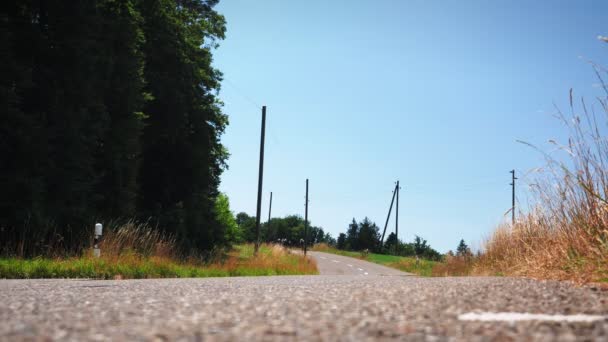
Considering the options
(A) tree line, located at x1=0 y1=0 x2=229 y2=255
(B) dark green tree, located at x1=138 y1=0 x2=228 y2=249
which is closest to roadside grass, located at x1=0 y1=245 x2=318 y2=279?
(A) tree line, located at x1=0 y1=0 x2=229 y2=255

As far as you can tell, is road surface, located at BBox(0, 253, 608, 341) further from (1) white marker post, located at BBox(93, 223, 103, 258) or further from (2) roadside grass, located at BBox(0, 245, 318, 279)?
(1) white marker post, located at BBox(93, 223, 103, 258)

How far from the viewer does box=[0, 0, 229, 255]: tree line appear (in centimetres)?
1427

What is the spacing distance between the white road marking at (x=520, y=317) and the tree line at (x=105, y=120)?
1200 centimetres

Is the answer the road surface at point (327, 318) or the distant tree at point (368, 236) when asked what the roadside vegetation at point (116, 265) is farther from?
the distant tree at point (368, 236)

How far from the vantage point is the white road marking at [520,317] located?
7.24 feet

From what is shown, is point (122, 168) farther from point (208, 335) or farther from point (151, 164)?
point (208, 335)

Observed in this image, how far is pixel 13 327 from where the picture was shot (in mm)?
2162

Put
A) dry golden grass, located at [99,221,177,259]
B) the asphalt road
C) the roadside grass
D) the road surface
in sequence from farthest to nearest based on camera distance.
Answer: the asphalt road
dry golden grass, located at [99,221,177,259]
the roadside grass
the road surface

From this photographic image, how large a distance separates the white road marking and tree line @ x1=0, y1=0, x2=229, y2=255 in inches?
472

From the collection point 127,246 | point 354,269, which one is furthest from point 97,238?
point 354,269

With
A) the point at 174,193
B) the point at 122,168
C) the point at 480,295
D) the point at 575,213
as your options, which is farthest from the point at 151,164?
the point at 480,295

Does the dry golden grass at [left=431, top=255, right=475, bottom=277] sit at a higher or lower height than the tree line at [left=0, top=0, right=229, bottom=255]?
lower

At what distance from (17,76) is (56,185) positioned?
3.47m

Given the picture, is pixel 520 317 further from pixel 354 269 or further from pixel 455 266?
pixel 354 269
